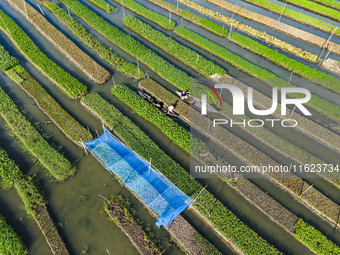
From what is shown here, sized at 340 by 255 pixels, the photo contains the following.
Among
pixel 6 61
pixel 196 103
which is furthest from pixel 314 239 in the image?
pixel 6 61

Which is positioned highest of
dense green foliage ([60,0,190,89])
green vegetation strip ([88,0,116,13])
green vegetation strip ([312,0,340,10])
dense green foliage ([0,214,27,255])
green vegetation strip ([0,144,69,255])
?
green vegetation strip ([312,0,340,10])

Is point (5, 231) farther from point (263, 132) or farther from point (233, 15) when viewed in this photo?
point (233, 15)

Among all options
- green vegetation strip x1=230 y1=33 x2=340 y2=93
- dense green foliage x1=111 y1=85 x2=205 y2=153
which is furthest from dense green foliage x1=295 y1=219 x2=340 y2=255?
green vegetation strip x1=230 y1=33 x2=340 y2=93

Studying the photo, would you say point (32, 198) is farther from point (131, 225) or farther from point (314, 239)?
point (314, 239)

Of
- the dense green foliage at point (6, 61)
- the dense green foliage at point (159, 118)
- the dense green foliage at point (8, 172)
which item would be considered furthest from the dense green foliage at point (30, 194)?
the dense green foliage at point (6, 61)

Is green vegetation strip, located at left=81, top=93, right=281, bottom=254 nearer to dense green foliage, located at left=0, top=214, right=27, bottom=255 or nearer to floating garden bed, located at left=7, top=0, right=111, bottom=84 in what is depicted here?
floating garden bed, located at left=7, top=0, right=111, bottom=84
